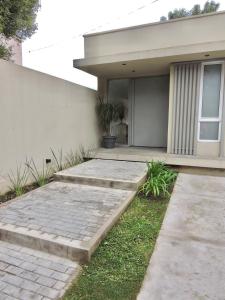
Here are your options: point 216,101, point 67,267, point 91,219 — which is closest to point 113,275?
point 67,267

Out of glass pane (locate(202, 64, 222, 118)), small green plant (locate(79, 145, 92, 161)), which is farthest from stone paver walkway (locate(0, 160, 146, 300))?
glass pane (locate(202, 64, 222, 118))

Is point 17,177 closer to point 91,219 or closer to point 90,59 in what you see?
point 91,219

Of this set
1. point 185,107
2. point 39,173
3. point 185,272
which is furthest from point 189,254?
point 185,107

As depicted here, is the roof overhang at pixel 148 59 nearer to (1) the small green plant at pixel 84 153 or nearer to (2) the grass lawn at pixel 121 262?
(1) the small green plant at pixel 84 153

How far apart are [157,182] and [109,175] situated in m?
1.04

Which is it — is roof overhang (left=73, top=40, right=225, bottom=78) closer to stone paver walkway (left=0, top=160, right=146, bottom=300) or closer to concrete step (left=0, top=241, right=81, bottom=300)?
stone paver walkway (left=0, top=160, right=146, bottom=300)

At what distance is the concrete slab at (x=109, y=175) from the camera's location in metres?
4.40

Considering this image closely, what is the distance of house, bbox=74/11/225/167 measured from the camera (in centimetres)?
561

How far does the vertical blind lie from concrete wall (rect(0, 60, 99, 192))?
275 centimetres

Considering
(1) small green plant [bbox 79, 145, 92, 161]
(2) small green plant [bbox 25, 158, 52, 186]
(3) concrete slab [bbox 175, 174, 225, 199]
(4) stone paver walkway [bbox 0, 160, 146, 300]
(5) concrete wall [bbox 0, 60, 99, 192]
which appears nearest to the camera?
(4) stone paver walkway [bbox 0, 160, 146, 300]

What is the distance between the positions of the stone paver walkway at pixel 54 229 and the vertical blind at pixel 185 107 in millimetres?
2572

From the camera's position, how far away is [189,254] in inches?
94.2

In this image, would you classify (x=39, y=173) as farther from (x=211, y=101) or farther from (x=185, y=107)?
(x=211, y=101)

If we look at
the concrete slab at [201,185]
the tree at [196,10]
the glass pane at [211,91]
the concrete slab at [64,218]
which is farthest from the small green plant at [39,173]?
the tree at [196,10]
